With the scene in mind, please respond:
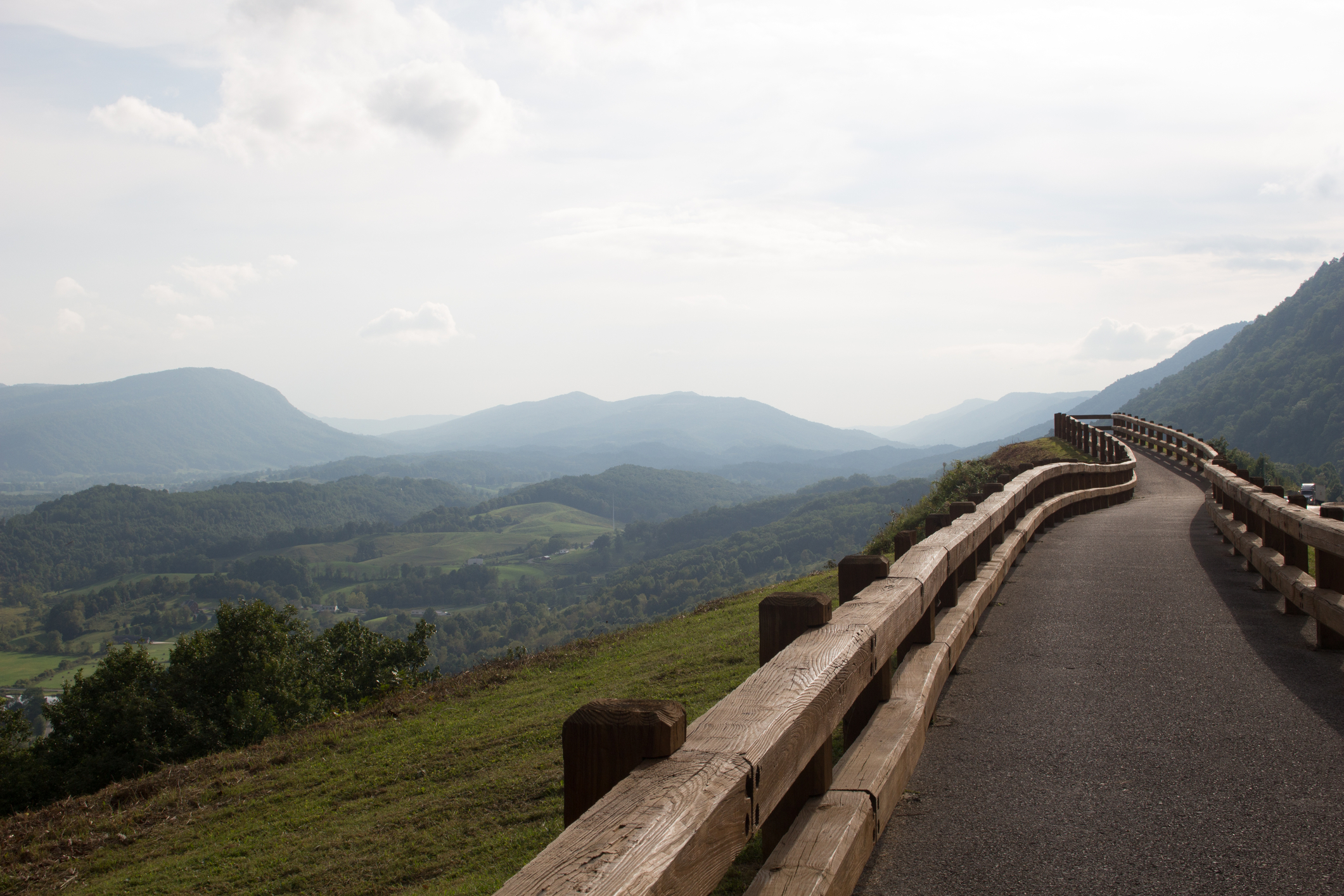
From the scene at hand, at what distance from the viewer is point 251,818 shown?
7.86m

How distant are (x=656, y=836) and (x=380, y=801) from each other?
6.60 meters

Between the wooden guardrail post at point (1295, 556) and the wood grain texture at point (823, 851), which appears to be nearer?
the wood grain texture at point (823, 851)

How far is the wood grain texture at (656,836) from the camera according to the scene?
152 cm

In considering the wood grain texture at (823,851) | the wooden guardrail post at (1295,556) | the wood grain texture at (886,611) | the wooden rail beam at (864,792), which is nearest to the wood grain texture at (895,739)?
the wooden rail beam at (864,792)

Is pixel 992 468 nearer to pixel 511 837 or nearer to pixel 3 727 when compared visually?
pixel 511 837

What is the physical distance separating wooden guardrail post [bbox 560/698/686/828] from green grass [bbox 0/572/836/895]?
7.32 feet

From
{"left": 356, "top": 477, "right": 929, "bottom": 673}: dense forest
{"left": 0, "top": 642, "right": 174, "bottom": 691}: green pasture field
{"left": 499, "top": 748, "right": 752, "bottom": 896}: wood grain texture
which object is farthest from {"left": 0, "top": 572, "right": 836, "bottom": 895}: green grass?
{"left": 0, "top": 642, "right": 174, "bottom": 691}: green pasture field

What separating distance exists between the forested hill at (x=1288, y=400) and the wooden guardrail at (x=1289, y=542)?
151 m

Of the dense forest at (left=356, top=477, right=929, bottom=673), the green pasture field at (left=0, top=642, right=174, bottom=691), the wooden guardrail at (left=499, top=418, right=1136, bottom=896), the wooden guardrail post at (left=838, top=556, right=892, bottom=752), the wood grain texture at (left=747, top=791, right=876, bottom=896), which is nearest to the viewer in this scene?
the wooden guardrail at (left=499, top=418, right=1136, bottom=896)

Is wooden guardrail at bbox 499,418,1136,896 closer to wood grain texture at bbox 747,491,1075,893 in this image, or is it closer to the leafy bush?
wood grain texture at bbox 747,491,1075,893

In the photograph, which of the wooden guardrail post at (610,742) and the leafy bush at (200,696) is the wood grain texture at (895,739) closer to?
the wooden guardrail post at (610,742)

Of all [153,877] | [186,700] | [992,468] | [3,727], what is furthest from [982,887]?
[3,727]

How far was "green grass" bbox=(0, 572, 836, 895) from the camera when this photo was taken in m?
5.84

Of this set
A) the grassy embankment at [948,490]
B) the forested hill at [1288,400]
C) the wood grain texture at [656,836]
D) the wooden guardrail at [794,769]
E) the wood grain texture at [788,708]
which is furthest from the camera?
the forested hill at [1288,400]
